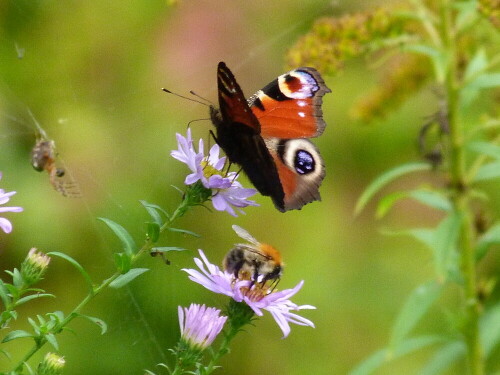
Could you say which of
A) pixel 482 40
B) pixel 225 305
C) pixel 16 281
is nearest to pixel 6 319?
pixel 16 281

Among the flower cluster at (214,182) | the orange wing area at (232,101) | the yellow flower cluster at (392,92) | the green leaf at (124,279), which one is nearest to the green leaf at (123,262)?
the green leaf at (124,279)

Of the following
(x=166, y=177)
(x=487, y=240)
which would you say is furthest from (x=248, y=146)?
(x=166, y=177)

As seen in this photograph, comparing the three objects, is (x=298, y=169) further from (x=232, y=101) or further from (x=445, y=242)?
(x=445, y=242)

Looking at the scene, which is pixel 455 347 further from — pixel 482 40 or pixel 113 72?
pixel 113 72

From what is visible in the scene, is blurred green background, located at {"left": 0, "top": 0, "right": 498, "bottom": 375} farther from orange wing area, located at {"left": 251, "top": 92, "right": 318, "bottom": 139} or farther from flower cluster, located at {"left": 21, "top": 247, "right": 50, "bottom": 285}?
flower cluster, located at {"left": 21, "top": 247, "right": 50, "bottom": 285}

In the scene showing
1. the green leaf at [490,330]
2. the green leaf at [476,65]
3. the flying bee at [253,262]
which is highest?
the green leaf at [476,65]

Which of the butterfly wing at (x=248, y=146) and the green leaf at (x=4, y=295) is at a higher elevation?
the butterfly wing at (x=248, y=146)

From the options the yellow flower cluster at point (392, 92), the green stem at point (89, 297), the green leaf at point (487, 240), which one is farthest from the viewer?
the yellow flower cluster at point (392, 92)

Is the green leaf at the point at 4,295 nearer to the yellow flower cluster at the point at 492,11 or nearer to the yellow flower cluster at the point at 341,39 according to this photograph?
the yellow flower cluster at the point at 341,39
